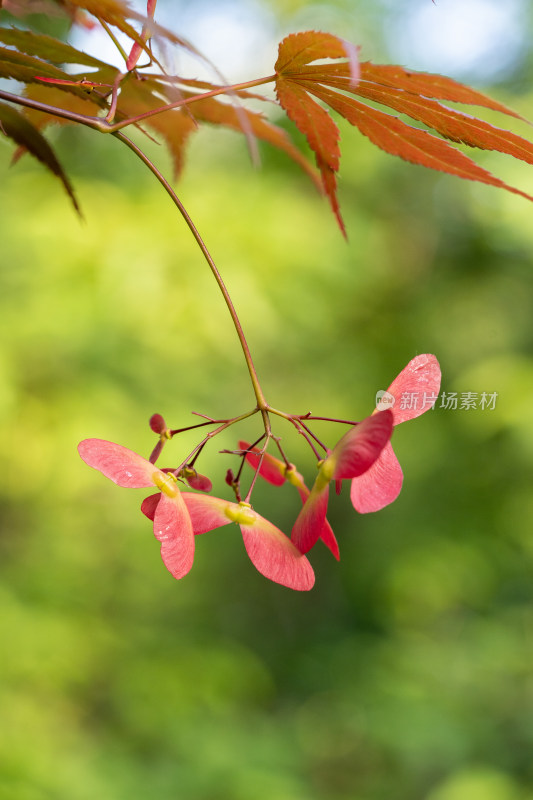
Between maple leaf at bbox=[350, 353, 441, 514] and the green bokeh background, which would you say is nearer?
maple leaf at bbox=[350, 353, 441, 514]

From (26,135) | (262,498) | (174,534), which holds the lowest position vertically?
(174,534)

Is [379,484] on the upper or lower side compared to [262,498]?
lower

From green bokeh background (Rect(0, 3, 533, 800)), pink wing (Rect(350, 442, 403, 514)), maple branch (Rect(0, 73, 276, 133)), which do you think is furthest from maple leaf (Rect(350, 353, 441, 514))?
green bokeh background (Rect(0, 3, 533, 800))

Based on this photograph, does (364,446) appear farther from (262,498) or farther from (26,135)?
(262,498)

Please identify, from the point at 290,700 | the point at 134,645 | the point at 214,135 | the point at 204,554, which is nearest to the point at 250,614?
the point at 290,700

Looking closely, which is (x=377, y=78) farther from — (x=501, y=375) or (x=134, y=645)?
(x=134, y=645)

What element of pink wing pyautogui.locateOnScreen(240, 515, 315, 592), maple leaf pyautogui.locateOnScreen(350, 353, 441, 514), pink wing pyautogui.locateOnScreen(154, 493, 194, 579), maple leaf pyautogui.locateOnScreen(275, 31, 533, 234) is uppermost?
maple leaf pyautogui.locateOnScreen(275, 31, 533, 234)

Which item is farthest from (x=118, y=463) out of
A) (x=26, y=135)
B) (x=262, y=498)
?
(x=262, y=498)

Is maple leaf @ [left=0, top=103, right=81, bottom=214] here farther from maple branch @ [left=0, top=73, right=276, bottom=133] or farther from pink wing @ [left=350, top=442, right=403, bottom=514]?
pink wing @ [left=350, top=442, right=403, bottom=514]
